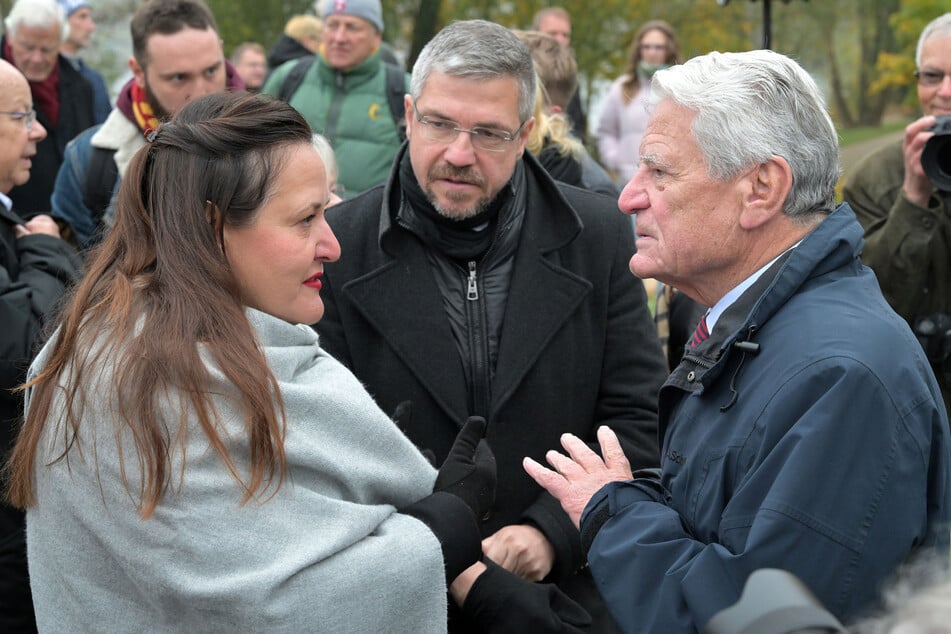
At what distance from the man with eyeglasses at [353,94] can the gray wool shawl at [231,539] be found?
3.25 m

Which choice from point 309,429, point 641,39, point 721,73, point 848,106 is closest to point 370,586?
point 309,429

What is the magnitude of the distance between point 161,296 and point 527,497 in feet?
4.64

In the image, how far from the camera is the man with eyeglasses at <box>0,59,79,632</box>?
9.48ft

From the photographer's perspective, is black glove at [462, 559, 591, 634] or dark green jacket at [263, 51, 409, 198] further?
dark green jacket at [263, 51, 409, 198]

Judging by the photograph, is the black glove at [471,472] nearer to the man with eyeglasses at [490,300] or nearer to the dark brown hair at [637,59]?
the man with eyeglasses at [490,300]

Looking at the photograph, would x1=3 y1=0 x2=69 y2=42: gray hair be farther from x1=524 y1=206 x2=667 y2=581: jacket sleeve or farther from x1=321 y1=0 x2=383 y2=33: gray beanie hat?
x1=524 y1=206 x2=667 y2=581: jacket sleeve

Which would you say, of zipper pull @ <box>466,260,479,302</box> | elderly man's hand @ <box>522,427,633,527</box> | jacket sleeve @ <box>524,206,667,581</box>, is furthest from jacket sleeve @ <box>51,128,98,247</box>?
elderly man's hand @ <box>522,427,633,527</box>

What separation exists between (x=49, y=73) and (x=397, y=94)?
2.21 meters

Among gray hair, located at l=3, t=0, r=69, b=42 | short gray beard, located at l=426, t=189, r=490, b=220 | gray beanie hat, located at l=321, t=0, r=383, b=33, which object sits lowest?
short gray beard, located at l=426, t=189, r=490, b=220

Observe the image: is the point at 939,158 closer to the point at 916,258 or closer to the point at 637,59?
the point at 916,258

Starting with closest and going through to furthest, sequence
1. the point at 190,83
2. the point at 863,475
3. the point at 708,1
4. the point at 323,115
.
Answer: the point at 863,475
the point at 190,83
the point at 323,115
the point at 708,1

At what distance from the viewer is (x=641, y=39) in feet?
27.9

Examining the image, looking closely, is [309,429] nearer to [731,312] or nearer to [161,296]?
[161,296]

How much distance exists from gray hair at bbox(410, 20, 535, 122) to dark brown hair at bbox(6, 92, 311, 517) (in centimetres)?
90
